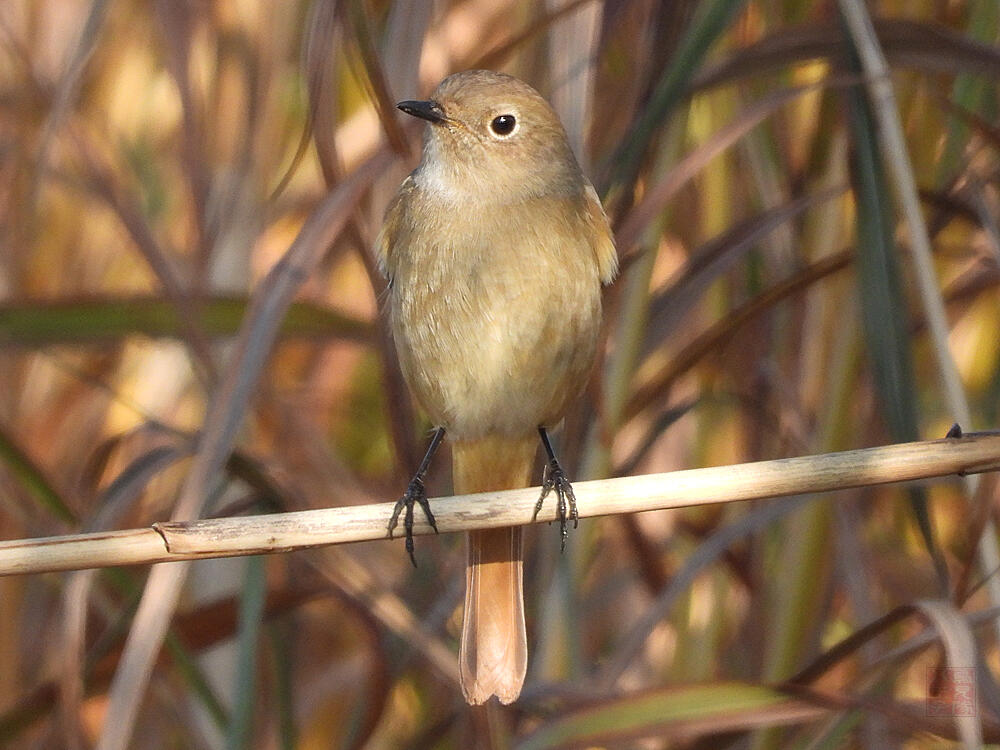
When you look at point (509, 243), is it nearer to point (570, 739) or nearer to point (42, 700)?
point (570, 739)

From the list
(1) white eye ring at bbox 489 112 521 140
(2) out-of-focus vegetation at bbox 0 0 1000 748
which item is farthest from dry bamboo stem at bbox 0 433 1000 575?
(1) white eye ring at bbox 489 112 521 140

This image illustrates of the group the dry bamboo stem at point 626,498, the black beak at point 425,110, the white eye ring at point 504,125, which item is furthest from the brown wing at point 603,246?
the dry bamboo stem at point 626,498

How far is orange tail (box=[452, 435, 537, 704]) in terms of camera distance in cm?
166

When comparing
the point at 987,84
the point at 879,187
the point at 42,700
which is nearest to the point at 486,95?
the point at 879,187

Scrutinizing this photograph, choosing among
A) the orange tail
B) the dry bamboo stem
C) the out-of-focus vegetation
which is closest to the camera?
the dry bamboo stem

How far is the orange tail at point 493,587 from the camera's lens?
5.45 ft

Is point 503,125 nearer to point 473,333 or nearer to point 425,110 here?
point 425,110

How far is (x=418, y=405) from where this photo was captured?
6.59 ft

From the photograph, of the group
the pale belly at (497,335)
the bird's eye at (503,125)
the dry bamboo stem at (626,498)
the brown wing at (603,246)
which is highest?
the bird's eye at (503,125)

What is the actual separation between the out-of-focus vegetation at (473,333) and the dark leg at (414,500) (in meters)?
0.04

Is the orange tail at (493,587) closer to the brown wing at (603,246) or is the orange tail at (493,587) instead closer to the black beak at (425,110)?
the brown wing at (603,246)

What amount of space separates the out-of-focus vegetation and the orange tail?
0.28 feet

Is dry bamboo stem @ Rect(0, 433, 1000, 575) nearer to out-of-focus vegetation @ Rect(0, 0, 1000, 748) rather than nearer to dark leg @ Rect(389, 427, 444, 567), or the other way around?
dark leg @ Rect(389, 427, 444, 567)

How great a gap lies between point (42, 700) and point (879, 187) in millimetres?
1478
